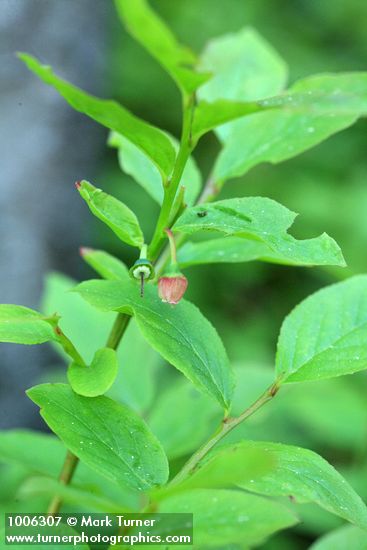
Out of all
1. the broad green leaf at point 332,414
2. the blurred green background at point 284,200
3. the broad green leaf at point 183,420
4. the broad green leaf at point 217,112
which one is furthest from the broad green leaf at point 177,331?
the broad green leaf at point 332,414

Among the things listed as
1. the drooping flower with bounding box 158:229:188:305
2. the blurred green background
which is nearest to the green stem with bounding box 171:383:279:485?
the drooping flower with bounding box 158:229:188:305

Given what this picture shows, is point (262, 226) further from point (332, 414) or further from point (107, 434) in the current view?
point (332, 414)

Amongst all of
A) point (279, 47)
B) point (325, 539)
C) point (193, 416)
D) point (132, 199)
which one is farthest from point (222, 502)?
point (279, 47)

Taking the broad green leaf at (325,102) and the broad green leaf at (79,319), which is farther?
the broad green leaf at (79,319)

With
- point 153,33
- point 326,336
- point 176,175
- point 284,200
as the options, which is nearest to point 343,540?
point 326,336

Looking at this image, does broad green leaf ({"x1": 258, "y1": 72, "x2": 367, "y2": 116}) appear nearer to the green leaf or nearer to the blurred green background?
the green leaf

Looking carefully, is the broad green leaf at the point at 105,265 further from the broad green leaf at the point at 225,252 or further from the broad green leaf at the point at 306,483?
the broad green leaf at the point at 306,483
